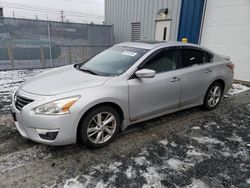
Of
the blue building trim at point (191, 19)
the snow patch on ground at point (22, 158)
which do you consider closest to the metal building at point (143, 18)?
the blue building trim at point (191, 19)

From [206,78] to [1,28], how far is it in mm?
7289

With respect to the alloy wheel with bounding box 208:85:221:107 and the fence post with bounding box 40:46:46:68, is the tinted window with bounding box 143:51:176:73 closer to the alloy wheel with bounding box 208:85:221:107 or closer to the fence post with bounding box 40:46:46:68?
the alloy wheel with bounding box 208:85:221:107

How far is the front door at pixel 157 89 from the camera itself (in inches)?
113

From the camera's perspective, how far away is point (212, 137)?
10.4 ft

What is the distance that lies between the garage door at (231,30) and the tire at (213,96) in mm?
3065

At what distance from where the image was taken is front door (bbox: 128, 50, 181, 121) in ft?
9.41

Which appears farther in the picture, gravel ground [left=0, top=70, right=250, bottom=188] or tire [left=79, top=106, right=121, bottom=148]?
tire [left=79, top=106, right=121, bottom=148]

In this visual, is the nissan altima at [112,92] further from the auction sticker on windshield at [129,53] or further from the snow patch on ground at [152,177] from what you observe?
the snow patch on ground at [152,177]

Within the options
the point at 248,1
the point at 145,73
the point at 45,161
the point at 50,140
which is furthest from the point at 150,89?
the point at 248,1

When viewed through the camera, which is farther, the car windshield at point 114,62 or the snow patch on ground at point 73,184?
the car windshield at point 114,62

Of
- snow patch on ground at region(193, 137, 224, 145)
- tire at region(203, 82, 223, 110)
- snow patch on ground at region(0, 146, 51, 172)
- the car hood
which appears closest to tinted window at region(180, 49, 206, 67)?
tire at region(203, 82, 223, 110)

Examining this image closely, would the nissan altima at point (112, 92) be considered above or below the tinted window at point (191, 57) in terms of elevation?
below

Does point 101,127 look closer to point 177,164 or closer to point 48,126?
point 48,126

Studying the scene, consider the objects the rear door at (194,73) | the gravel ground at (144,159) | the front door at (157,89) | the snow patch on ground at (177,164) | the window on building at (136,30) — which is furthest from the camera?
the window on building at (136,30)
